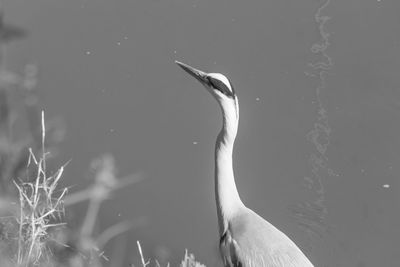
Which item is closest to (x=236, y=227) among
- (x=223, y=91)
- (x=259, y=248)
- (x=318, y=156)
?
(x=259, y=248)

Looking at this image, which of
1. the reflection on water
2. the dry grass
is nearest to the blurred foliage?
the dry grass

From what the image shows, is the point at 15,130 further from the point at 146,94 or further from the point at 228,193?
the point at 228,193

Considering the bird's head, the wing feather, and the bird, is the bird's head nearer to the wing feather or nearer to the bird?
the bird

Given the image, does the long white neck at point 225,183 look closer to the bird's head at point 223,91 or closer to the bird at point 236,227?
the bird at point 236,227

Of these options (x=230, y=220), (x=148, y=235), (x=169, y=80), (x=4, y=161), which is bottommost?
(x=148, y=235)

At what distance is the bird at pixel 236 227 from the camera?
9.52 feet

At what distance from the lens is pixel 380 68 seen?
4.79 metres

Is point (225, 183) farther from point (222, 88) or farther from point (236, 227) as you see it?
point (222, 88)

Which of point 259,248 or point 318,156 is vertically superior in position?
point 259,248

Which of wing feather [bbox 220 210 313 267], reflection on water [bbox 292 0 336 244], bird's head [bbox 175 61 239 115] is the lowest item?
reflection on water [bbox 292 0 336 244]

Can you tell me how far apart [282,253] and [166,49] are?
95.8 inches

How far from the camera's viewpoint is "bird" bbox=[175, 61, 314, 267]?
9.52ft

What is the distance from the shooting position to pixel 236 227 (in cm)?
304

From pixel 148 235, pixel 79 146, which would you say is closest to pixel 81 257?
pixel 148 235
